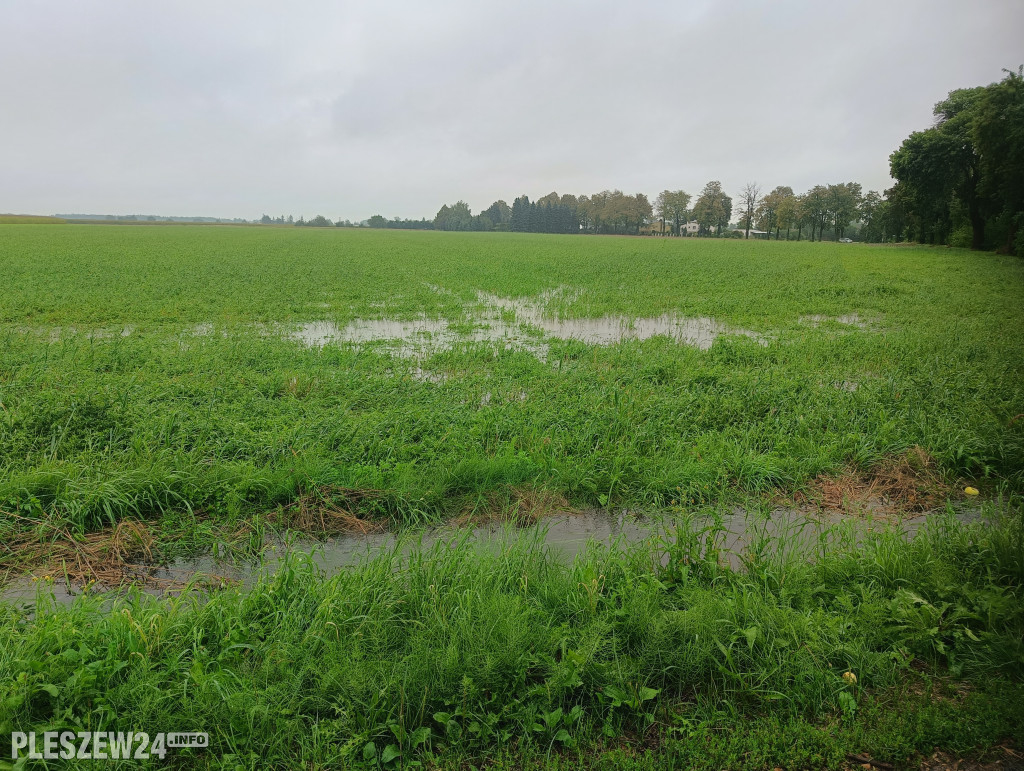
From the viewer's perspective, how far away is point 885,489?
5.56m

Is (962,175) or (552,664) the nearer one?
(552,664)

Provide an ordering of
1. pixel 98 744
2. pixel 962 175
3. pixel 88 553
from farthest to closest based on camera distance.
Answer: pixel 962 175 < pixel 88 553 < pixel 98 744

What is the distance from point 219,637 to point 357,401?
435 cm

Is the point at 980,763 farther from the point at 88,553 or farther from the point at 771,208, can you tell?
the point at 771,208

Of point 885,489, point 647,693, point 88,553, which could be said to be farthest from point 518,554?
point 885,489

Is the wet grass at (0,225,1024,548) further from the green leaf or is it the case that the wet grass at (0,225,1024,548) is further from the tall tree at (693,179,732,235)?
the tall tree at (693,179,732,235)

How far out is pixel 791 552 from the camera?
407 cm

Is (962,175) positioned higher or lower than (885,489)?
higher

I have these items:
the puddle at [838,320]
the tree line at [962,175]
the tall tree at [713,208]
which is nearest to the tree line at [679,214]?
the tall tree at [713,208]

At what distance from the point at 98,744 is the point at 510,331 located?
10.7 meters

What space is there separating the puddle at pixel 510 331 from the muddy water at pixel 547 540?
5.47 meters

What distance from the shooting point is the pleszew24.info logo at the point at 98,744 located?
7.91 ft

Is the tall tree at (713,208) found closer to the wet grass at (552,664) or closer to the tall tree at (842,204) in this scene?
the tall tree at (842,204)

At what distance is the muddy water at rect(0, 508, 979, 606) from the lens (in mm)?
3979
